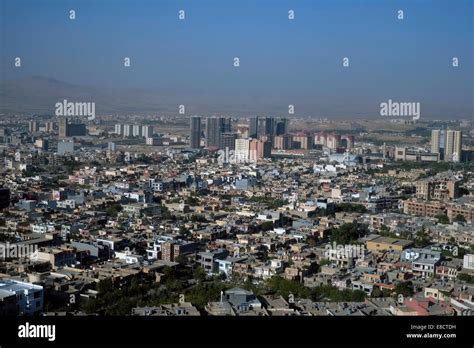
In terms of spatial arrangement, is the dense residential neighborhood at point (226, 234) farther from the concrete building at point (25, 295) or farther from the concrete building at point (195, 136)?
the concrete building at point (195, 136)

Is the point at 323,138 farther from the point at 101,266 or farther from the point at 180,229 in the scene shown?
the point at 101,266

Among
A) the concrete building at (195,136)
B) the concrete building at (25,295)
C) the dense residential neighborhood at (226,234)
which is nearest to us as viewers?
the concrete building at (25,295)

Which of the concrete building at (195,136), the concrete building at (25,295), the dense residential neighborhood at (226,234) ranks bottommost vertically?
the dense residential neighborhood at (226,234)

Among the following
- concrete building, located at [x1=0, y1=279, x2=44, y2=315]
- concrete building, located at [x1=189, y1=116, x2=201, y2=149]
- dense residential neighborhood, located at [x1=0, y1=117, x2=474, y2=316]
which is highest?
concrete building, located at [x1=189, y1=116, x2=201, y2=149]

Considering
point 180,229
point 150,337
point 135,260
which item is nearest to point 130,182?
point 180,229

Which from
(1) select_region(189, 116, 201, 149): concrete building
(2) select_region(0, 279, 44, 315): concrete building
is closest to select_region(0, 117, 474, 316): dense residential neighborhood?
(2) select_region(0, 279, 44, 315): concrete building

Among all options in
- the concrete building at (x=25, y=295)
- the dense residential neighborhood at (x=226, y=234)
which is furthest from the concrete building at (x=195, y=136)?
the concrete building at (x=25, y=295)

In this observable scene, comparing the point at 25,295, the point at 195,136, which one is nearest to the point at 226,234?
the point at 25,295

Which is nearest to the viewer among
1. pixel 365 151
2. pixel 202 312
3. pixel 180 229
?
pixel 202 312

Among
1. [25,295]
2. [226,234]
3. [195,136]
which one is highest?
[195,136]

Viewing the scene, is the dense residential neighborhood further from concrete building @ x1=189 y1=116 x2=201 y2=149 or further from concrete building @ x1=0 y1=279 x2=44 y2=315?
concrete building @ x1=189 y1=116 x2=201 y2=149

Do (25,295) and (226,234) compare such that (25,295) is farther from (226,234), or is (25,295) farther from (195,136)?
(195,136)
